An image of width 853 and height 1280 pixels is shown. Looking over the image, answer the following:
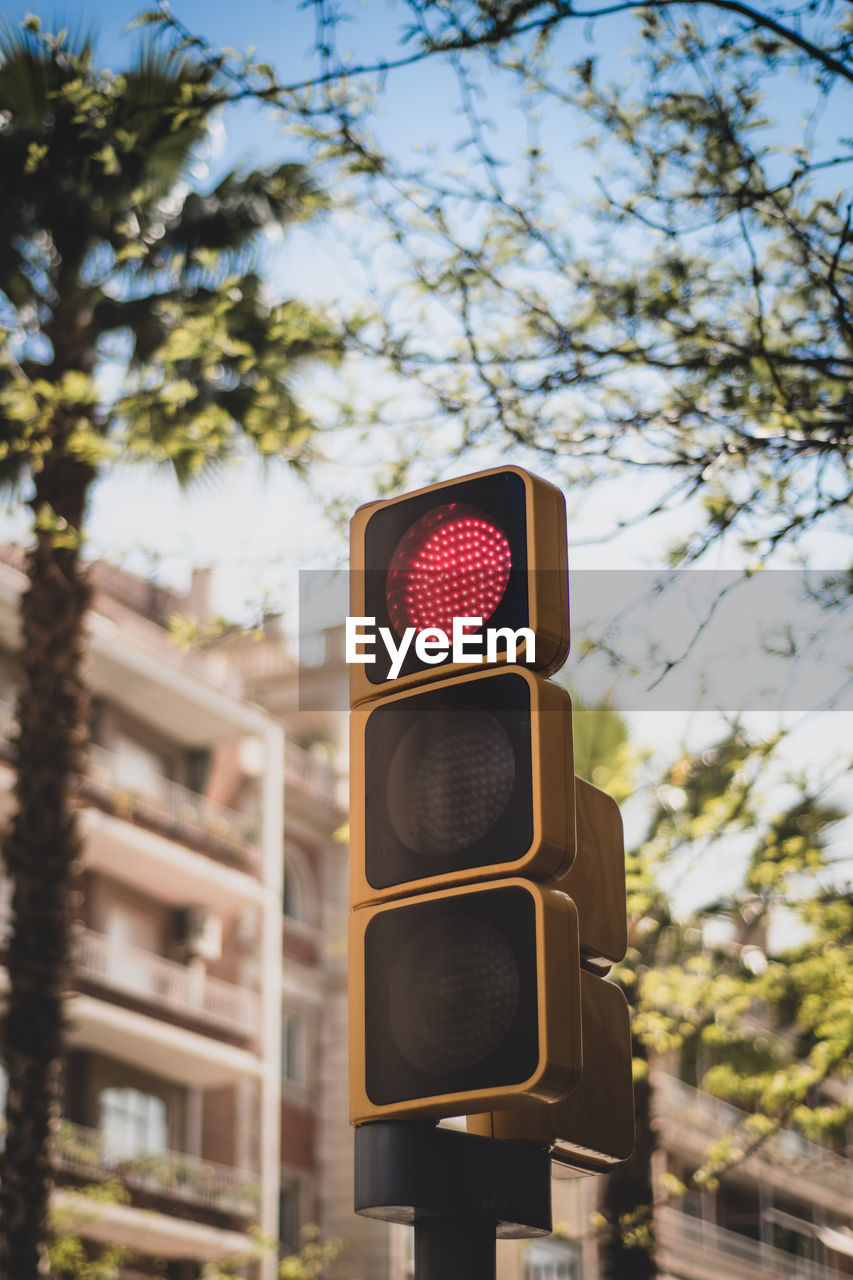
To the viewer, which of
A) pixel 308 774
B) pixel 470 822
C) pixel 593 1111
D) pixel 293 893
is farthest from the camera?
pixel 308 774

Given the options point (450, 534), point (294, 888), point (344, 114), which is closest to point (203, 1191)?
point (294, 888)

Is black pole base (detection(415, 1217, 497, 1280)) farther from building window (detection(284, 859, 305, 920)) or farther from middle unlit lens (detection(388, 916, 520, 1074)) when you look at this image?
building window (detection(284, 859, 305, 920))

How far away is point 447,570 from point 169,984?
23393 mm

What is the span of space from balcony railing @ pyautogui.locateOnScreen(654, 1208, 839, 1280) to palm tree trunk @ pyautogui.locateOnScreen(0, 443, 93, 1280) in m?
20.7

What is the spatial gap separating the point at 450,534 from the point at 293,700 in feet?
102

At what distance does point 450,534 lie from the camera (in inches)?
92.8

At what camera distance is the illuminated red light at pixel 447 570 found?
2271 millimetres

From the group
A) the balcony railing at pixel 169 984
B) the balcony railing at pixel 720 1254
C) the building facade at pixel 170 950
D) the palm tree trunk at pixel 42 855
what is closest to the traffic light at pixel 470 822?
the palm tree trunk at pixel 42 855

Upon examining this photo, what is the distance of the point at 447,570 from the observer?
2.34 m

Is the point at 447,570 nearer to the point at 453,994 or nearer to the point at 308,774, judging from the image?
the point at 453,994

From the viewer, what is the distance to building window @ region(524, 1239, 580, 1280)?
1121 inches

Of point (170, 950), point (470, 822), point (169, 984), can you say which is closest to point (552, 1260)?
point (170, 950)

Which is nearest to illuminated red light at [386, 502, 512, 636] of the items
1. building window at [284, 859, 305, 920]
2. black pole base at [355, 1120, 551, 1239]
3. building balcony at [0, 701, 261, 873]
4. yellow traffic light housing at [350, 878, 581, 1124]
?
yellow traffic light housing at [350, 878, 581, 1124]

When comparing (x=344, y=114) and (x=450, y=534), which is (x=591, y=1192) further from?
(x=450, y=534)
